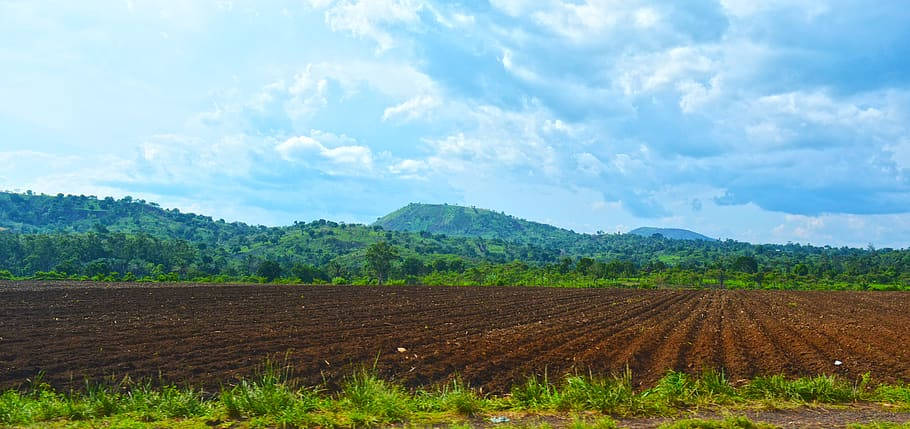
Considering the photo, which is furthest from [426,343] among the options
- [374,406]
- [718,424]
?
[718,424]

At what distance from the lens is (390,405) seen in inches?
300

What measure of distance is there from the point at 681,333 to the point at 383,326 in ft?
34.0

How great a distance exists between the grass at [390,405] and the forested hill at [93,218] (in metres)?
155

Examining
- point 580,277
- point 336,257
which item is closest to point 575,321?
point 580,277

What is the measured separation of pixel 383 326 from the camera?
2039cm

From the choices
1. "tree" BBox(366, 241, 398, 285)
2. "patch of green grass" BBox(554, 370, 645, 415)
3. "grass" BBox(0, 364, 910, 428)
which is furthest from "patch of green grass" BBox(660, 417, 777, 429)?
"tree" BBox(366, 241, 398, 285)

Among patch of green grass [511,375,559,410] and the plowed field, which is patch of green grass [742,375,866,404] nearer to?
the plowed field

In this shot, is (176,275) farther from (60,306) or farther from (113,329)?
(113,329)

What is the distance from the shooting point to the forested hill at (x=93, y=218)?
506 feet

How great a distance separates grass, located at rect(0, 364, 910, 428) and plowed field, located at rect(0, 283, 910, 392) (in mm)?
2500

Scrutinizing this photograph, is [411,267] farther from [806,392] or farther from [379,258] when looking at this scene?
[806,392]

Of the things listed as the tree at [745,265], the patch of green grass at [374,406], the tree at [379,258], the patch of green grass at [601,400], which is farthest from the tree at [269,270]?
the tree at [745,265]

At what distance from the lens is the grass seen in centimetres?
705

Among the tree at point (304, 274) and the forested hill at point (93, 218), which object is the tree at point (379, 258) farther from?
the forested hill at point (93, 218)
